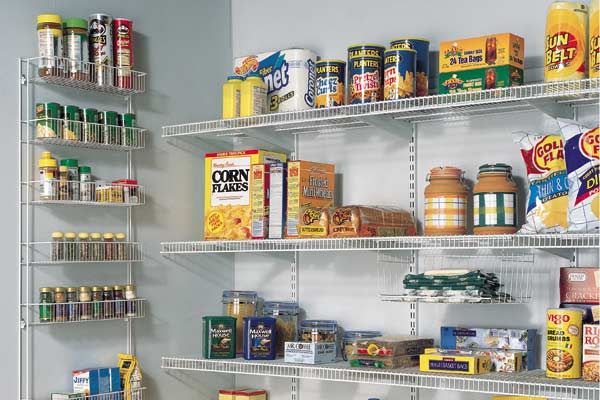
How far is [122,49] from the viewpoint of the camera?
10.8ft

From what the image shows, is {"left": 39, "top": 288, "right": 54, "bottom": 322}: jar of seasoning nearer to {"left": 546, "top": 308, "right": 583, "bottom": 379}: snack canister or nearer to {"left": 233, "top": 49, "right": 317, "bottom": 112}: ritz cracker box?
{"left": 233, "top": 49, "right": 317, "bottom": 112}: ritz cracker box

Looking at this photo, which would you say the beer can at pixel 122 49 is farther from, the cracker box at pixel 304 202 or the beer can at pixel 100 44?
the cracker box at pixel 304 202

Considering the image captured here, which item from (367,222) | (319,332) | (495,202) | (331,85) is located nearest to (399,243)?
(367,222)

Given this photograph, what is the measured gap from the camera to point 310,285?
3541mm

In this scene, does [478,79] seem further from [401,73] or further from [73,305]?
[73,305]

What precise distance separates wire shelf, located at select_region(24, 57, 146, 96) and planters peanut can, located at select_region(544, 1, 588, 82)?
1459mm

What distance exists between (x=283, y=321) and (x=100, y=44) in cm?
118

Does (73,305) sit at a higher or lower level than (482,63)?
lower

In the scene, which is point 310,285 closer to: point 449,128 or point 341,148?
point 341,148

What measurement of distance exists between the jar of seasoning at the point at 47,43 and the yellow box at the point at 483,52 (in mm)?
1257

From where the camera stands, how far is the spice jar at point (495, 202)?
2811 millimetres

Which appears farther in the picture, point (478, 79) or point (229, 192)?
point (229, 192)

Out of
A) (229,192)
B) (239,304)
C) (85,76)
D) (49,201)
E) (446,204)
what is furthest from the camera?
(239,304)

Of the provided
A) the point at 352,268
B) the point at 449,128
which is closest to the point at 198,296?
the point at 352,268
